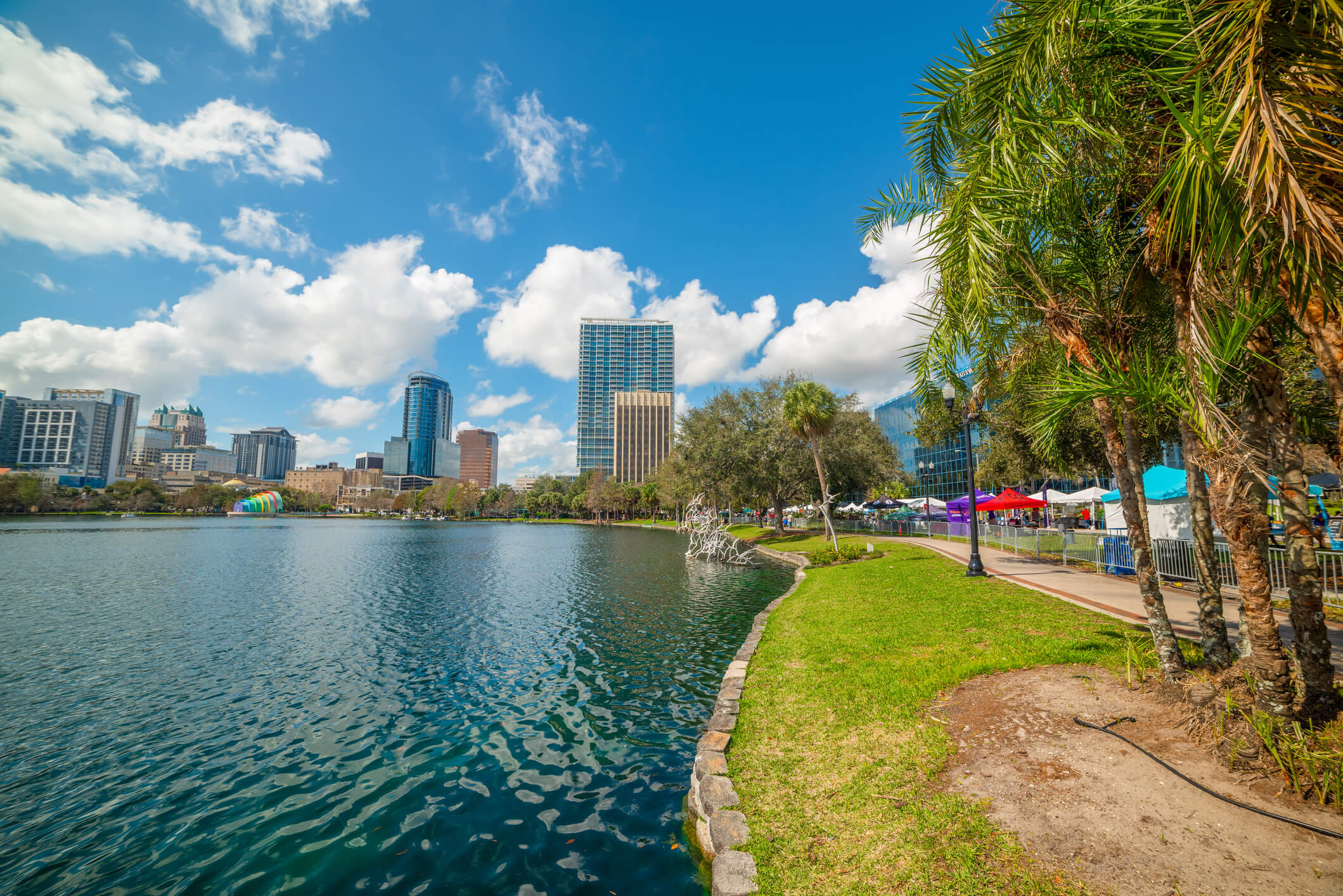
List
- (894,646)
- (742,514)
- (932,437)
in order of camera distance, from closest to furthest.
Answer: (894,646)
(932,437)
(742,514)

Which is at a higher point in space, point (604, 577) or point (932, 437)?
point (932, 437)

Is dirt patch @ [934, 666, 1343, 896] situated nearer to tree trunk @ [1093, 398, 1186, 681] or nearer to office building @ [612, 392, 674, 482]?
tree trunk @ [1093, 398, 1186, 681]

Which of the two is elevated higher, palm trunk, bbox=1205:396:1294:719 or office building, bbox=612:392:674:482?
office building, bbox=612:392:674:482

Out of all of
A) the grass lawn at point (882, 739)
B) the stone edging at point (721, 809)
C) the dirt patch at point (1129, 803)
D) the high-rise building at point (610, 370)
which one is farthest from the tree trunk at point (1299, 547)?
the high-rise building at point (610, 370)

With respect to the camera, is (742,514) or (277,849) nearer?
(277,849)

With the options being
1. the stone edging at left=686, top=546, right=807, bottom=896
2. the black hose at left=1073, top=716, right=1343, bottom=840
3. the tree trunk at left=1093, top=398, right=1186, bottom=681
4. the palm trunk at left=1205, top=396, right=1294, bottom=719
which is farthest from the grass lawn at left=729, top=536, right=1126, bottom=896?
the palm trunk at left=1205, top=396, right=1294, bottom=719

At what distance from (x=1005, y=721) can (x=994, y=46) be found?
7.38m

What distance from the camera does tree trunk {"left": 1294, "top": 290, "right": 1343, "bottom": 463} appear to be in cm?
391

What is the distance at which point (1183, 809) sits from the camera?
4223mm

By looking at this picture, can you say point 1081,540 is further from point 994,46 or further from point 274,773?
point 274,773

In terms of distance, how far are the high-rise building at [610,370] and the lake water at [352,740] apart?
16121cm

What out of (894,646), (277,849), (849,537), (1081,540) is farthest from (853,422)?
(277,849)

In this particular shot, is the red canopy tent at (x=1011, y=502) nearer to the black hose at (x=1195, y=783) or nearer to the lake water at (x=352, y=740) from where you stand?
the lake water at (x=352, y=740)

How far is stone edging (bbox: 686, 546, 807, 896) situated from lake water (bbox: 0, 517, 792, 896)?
40 cm
